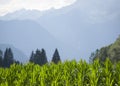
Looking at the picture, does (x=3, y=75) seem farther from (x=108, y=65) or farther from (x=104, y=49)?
(x=104, y=49)

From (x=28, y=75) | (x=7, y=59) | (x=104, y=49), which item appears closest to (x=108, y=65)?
(x=28, y=75)

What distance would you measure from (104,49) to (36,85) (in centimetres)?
10911

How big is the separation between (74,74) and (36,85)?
209 centimetres

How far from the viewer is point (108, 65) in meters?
12.6

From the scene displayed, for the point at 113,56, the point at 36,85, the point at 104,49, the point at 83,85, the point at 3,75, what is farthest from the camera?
the point at 104,49

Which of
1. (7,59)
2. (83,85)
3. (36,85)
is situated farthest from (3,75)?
(7,59)

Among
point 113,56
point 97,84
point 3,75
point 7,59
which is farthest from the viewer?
point 7,59

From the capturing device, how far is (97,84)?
11219 mm

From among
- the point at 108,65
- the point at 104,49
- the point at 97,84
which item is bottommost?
the point at 97,84

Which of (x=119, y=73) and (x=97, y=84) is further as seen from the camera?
(x=119, y=73)

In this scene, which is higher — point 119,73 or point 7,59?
point 7,59

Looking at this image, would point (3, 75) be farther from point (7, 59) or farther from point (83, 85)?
point (7, 59)

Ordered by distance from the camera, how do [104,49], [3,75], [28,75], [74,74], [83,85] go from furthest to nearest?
1. [104,49]
2. [3,75]
3. [28,75]
4. [74,74]
5. [83,85]

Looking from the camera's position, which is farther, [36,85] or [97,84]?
[36,85]
